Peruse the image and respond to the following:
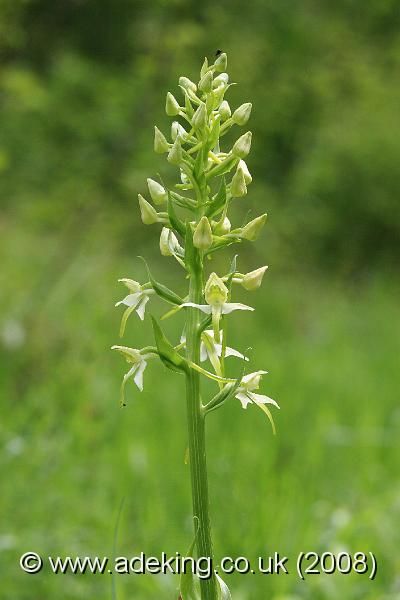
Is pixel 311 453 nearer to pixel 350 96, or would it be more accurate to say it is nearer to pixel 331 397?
pixel 331 397

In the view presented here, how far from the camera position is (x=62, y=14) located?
6.19m

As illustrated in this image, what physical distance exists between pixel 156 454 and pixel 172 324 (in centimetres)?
324

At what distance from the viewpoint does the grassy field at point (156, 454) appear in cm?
256

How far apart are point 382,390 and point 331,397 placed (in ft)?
1.36

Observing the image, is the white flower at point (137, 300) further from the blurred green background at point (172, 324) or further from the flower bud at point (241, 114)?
the blurred green background at point (172, 324)

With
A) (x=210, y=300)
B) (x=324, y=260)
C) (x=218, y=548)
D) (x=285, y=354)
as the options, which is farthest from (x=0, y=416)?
(x=324, y=260)

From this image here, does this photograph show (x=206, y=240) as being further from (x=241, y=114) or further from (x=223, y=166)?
(x=241, y=114)

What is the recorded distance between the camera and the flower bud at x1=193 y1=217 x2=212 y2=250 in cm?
138

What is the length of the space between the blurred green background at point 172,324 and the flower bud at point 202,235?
108 centimetres

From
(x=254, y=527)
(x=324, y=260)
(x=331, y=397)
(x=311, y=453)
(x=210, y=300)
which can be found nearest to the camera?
(x=210, y=300)

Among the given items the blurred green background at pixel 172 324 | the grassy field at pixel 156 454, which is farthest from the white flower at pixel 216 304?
the grassy field at pixel 156 454
